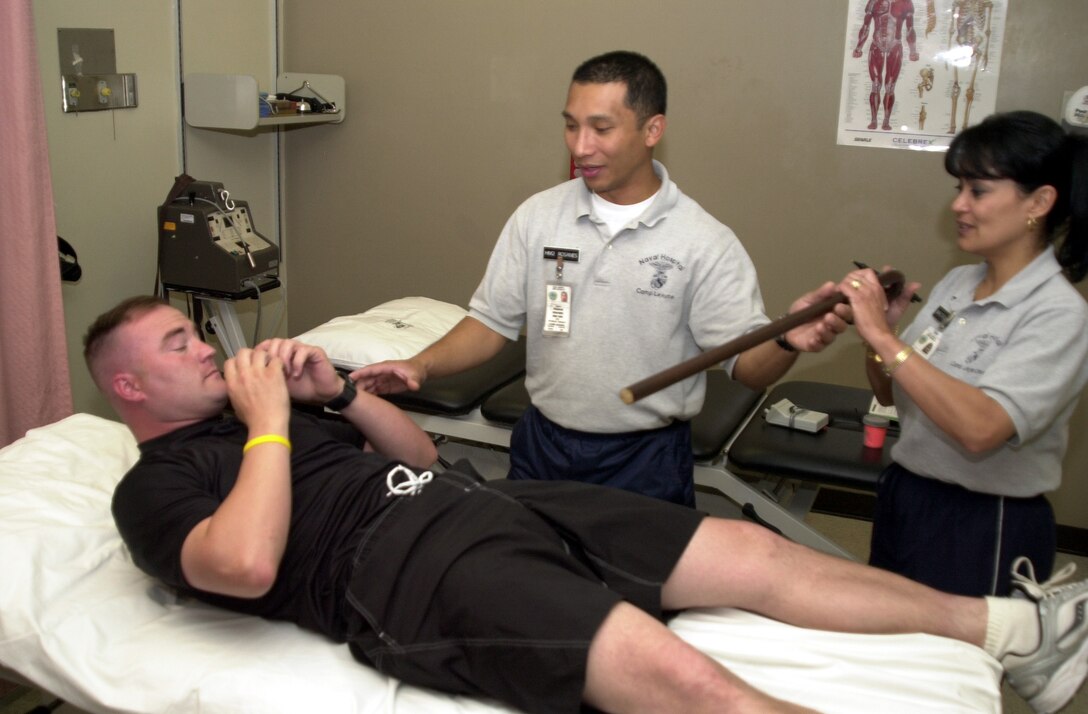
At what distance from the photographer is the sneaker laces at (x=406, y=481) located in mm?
1681

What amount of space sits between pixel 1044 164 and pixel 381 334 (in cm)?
179

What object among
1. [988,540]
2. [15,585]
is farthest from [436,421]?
[988,540]

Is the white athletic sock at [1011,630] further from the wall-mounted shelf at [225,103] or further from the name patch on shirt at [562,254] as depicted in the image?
the wall-mounted shelf at [225,103]

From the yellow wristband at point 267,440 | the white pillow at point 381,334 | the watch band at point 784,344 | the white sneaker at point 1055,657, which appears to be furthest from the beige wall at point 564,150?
the yellow wristband at point 267,440

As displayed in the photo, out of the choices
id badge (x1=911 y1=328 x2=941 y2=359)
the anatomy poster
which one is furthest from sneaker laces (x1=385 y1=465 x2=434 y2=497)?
the anatomy poster

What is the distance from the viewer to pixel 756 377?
1.98 metres

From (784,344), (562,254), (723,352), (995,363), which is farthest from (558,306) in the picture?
(995,363)

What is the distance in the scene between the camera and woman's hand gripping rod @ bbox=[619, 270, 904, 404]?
1.44m

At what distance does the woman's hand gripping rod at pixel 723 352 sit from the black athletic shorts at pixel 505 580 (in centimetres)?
27

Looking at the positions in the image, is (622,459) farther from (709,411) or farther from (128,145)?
(128,145)

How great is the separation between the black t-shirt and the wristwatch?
0.13 m

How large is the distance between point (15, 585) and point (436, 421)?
121cm

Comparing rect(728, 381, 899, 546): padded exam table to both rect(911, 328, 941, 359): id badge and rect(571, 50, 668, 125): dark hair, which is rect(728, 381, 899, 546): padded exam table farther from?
rect(571, 50, 668, 125): dark hair

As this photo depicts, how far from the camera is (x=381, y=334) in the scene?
9.31 ft
